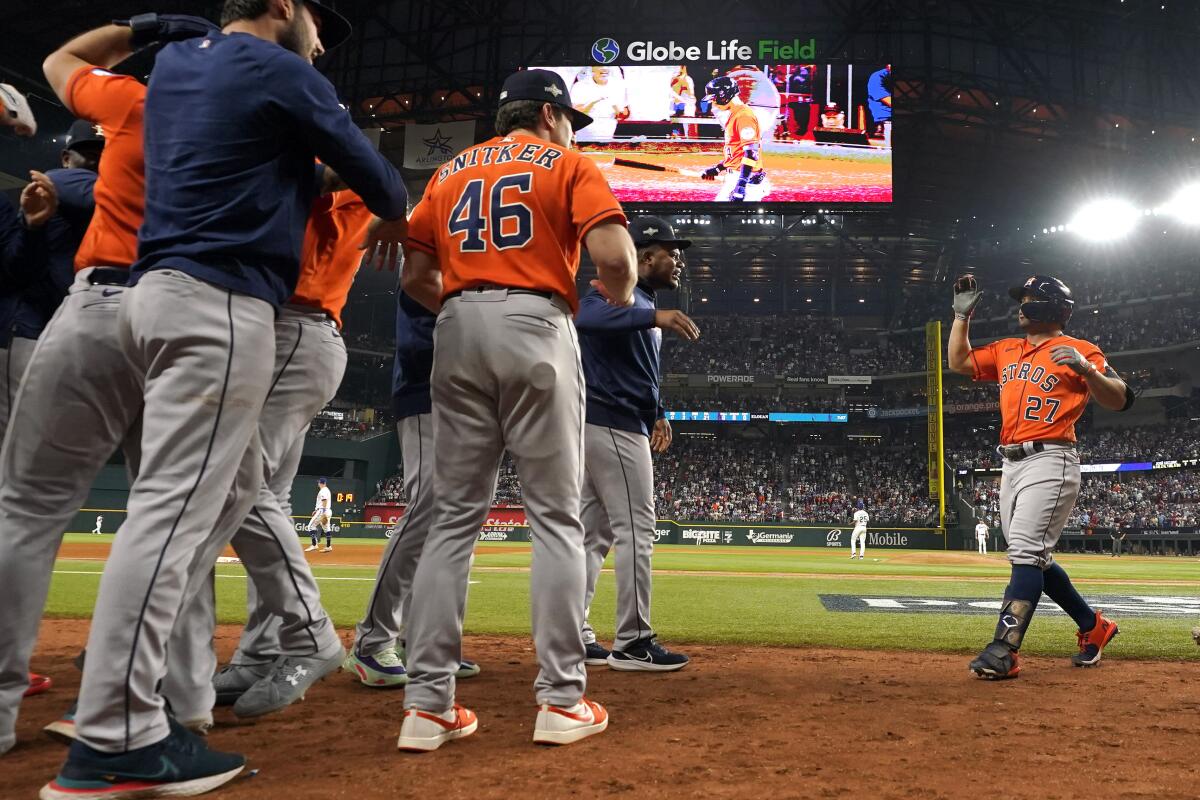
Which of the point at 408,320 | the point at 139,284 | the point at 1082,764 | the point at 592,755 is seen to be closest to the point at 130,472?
the point at 139,284

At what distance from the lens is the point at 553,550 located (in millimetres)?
2602

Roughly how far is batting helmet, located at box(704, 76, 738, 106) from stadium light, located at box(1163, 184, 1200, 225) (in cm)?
1752

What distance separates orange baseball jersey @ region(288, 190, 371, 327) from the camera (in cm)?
291

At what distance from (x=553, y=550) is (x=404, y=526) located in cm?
125

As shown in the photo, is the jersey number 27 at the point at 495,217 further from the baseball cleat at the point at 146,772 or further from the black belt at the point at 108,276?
the baseball cleat at the point at 146,772

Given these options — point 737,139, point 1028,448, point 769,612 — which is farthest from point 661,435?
point 737,139

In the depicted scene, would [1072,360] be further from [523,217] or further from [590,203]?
[523,217]

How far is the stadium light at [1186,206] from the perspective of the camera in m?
28.1

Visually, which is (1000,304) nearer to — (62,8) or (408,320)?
(62,8)

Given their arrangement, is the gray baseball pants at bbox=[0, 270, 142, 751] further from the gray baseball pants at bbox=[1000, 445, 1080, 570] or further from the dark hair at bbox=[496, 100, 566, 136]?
the gray baseball pants at bbox=[1000, 445, 1080, 570]

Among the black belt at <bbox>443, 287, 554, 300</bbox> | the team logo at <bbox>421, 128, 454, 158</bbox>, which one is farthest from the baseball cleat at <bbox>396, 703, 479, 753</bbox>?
the team logo at <bbox>421, 128, 454, 158</bbox>

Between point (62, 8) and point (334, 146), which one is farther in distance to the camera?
point (62, 8)

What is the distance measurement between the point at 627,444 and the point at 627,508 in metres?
0.33

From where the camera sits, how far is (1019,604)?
13.7ft
